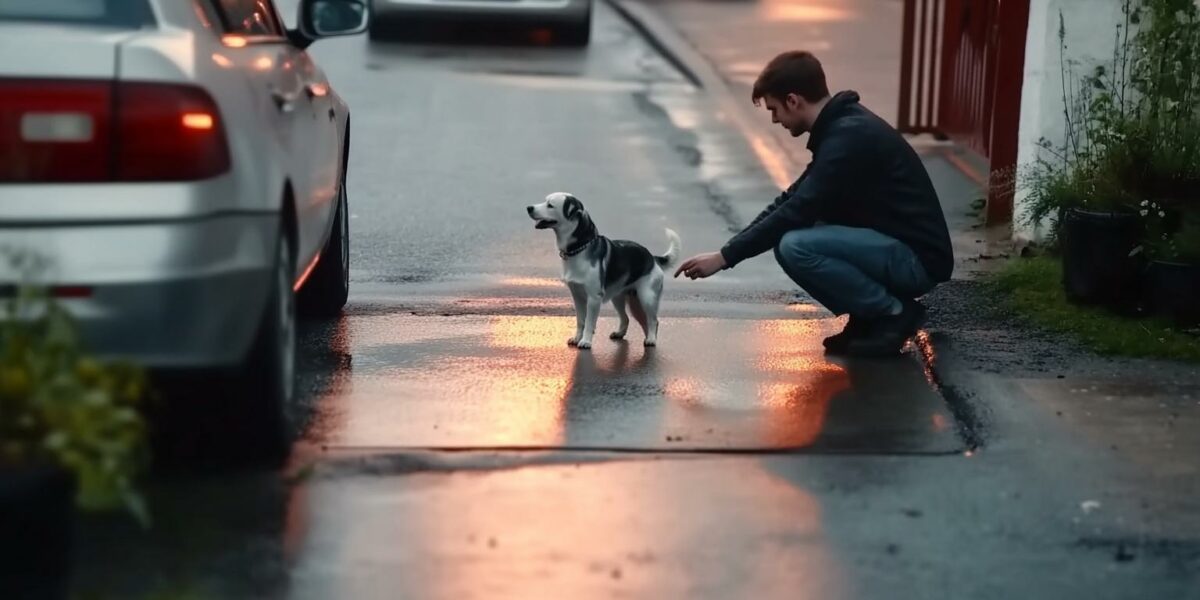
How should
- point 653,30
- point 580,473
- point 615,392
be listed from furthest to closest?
point 653,30, point 615,392, point 580,473

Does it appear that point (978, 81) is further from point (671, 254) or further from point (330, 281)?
point (330, 281)

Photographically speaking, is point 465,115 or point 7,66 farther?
A: point 465,115

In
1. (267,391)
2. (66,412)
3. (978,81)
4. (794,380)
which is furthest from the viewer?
(978,81)

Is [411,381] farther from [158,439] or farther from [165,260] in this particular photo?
[165,260]

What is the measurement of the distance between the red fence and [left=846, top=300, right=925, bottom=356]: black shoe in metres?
3.00

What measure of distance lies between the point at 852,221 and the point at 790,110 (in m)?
0.52

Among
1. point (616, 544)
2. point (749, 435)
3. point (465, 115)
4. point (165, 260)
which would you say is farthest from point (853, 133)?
point (465, 115)

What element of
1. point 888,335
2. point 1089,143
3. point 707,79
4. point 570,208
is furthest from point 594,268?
point 707,79

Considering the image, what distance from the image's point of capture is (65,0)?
5.24m

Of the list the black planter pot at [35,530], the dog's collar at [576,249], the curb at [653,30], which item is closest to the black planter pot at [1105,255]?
the dog's collar at [576,249]

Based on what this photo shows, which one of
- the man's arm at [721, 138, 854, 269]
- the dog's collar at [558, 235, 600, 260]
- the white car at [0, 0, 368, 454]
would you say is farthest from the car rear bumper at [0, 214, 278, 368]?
the man's arm at [721, 138, 854, 269]

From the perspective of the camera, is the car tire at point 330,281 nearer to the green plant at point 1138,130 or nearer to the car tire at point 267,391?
the car tire at point 267,391

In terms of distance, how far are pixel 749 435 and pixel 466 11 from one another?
13.7m

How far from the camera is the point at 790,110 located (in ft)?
23.6
